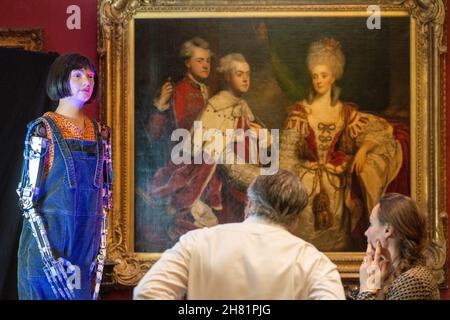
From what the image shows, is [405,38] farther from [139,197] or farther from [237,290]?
[237,290]

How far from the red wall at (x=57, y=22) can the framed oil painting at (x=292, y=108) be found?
120mm

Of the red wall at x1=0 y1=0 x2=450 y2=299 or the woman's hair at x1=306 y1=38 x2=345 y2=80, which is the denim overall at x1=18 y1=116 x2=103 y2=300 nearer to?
the red wall at x1=0 y1=0 x2=450 y2=299

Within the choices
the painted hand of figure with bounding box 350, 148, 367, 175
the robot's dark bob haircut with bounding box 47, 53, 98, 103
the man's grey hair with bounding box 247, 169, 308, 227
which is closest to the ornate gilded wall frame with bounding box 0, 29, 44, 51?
the robot's dark bob haircut with bounding box 47, 53, 98, 103

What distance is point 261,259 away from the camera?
3.56 meters

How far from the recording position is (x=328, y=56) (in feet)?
22.7

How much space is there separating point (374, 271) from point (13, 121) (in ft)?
10.6

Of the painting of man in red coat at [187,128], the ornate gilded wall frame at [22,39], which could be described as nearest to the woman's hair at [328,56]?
the painting of man in red coat at [187,128]

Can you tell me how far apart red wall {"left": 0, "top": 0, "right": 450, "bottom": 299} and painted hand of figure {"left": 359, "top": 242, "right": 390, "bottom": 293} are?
284 centimetres

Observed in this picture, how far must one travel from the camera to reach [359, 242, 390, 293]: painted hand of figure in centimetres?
416

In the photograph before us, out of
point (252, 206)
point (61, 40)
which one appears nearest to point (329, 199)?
point (61, 40)

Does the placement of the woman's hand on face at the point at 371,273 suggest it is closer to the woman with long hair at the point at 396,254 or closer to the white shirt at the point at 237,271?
the woman with long hair at the point at 396,254

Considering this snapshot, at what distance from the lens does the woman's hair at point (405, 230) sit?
4.15m

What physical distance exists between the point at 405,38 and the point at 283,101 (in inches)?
38.8

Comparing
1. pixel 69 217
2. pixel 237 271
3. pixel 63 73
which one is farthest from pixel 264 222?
pixel 63 73
